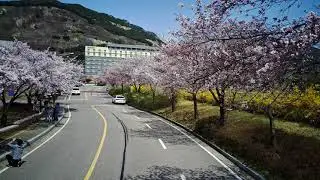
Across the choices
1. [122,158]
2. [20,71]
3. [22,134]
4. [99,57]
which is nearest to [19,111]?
[20,71]

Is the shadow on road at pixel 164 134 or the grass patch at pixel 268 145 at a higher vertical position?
the grass patch at pixel 268 145

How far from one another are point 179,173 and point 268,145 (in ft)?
16.8

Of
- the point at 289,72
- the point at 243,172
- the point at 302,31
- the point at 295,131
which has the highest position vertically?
the point at 302,31

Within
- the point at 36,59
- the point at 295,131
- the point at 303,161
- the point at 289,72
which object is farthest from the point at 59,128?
the point at 289,72

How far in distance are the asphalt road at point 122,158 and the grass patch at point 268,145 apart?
938 mm

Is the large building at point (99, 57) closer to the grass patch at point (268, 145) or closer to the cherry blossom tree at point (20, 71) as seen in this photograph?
the cherry blossom tree at point (20, 71)

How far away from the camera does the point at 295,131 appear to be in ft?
63.7

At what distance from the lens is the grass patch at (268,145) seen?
1438 centimetres

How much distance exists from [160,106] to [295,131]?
31.9 metres

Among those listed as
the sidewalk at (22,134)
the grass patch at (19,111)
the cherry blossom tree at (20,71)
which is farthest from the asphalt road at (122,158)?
the grass patch at (19,111)

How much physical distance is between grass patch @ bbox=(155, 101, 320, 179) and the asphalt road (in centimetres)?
94

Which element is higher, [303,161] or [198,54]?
[198,54]

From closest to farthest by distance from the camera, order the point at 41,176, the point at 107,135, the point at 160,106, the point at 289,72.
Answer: the point at 289,72
the point at 41,176
the point at 107,135
the point at 160,106

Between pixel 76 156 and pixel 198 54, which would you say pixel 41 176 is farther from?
pixel 198 54
